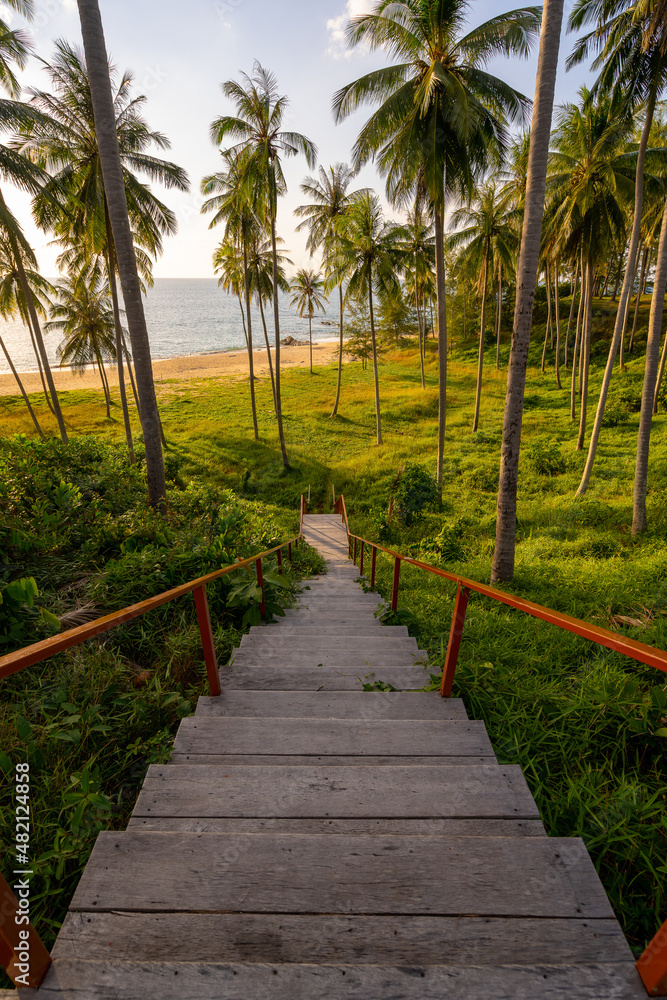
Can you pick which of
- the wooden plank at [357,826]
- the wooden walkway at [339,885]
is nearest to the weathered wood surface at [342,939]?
the wooden walkway at [339,885]

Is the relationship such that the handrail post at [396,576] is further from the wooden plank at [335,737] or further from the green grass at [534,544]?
the wooden plank at [335,737]

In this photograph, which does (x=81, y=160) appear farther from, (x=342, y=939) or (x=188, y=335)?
(x=188, y=335)

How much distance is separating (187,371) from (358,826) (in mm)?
43526

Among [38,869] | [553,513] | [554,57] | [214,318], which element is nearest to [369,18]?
[554,57]

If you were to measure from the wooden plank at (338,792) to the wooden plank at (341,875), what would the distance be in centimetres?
18

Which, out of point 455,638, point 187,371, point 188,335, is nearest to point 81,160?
point 455,638

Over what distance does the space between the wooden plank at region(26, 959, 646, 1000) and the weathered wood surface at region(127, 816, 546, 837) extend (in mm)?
456

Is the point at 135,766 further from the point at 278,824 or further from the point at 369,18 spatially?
the point at 369,18

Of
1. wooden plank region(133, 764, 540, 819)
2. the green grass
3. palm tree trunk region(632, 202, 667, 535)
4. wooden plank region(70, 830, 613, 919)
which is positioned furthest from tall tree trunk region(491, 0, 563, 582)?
wooden plank region(70, 830, 613, 919)

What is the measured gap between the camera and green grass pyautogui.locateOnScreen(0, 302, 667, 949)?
2025 millimetres

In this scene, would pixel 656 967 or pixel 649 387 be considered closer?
pixel 656 967

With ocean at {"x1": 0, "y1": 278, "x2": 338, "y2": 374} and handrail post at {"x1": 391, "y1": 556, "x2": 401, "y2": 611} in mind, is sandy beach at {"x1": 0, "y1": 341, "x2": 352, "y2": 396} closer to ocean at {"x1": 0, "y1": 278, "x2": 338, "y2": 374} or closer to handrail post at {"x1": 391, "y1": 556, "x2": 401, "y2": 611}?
ocean at {"x1": 0, "y1": 278, "x2": 338, "y2": 374}

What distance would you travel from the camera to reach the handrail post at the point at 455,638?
238cm

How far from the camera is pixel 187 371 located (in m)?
40.4
